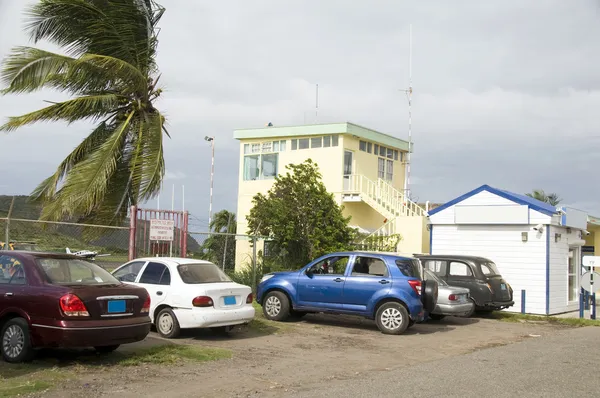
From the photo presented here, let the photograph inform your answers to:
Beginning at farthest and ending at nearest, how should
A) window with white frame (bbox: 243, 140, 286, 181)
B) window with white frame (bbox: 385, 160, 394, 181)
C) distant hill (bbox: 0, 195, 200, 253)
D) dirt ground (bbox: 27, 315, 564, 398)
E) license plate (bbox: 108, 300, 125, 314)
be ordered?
window with white frame (bbox: 385, 160, 394, 181) → window with white frame (bbox: 243, 140, 286, 181) → distant hill (bbox: 0, 195, 200, 253) → license plate (bbox: 108, 300, 125, 314) → dirt ground (bbox: 27, 315, 564, 398)

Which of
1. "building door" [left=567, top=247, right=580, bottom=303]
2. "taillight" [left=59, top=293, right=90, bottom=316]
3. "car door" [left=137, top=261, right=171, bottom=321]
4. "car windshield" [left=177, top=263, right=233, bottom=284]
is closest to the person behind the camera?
"taillight" [left=59, top=293, right=90, bottom=316]

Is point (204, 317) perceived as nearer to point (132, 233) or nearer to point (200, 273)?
point (200, 273)

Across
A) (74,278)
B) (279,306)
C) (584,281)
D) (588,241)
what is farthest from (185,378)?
(588,241)

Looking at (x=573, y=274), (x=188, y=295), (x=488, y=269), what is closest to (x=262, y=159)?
(x=573, y=274)

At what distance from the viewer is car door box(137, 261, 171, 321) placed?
11.5m

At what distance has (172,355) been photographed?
9.77 m

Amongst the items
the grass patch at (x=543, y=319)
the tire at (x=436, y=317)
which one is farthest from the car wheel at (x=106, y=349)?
the grass patch at (x=543, y=319)

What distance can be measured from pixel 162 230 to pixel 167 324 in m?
3.80

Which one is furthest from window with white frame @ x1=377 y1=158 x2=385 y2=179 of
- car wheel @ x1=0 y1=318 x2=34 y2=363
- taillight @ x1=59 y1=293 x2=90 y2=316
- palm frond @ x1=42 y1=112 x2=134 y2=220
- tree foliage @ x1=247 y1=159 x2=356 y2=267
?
car wheel @ x1=0 y1=318 x2=34 y2=363

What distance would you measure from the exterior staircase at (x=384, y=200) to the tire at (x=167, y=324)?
503 inches

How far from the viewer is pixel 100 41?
16.5 metres

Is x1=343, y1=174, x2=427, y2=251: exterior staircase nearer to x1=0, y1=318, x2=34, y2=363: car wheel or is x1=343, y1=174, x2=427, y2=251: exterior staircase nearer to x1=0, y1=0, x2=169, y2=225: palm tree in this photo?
→ x1=0, y1=0, x2=169, y2=225: palm tree

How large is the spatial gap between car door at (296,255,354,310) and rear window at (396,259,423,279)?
1.16 m

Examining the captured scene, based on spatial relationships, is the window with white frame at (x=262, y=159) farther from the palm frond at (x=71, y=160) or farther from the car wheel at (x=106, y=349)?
the car wheel at (x=106, y=349)
